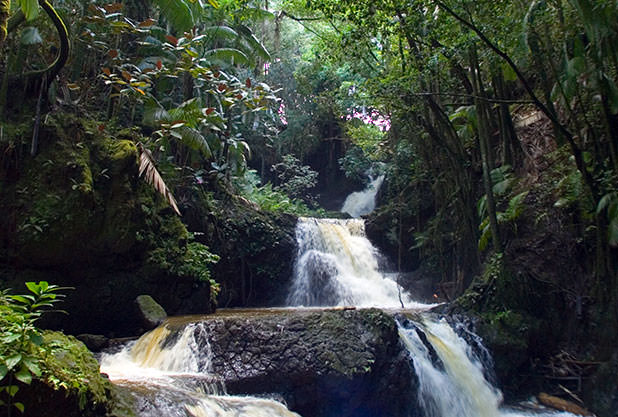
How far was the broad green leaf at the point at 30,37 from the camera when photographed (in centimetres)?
725

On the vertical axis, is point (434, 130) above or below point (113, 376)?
above

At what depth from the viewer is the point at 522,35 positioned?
687 cm

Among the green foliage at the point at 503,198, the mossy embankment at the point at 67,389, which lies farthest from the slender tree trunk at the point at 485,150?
the mossy embankment at the point at 67,389

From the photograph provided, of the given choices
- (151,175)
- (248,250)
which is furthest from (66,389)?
(248,250)

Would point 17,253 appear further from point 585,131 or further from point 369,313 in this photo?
point 585,131

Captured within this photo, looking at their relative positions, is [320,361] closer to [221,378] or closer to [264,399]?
[264,399]

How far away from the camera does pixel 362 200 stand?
20.2 m

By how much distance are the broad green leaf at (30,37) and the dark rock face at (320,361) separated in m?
5.66

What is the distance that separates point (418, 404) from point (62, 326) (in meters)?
5.59

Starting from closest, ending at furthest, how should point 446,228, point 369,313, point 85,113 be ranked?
point 369,313 → point 85,113 → point 446,228

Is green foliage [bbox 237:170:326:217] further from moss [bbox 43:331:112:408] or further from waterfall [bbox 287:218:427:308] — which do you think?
moss [bbox 43:331:112:408]

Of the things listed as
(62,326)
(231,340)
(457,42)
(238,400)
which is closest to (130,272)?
(62,326)

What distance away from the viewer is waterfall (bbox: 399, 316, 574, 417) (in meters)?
6.21

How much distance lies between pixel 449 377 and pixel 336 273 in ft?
17.7
